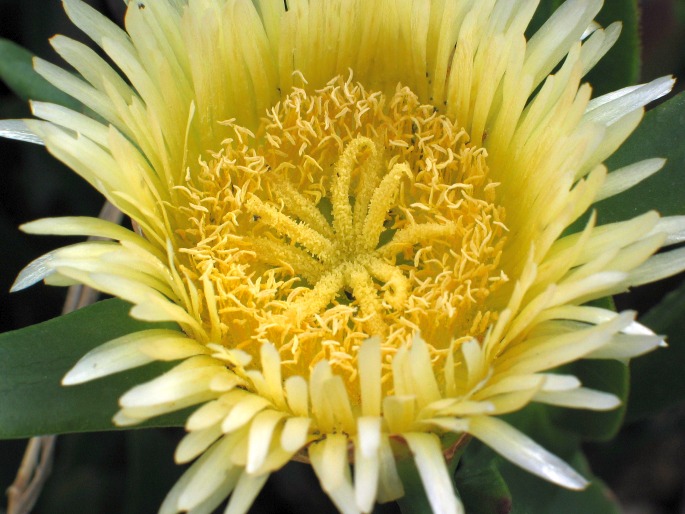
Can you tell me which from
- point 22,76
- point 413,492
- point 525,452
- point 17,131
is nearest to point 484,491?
point 413,492

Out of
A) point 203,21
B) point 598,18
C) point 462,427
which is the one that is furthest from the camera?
point 598,18

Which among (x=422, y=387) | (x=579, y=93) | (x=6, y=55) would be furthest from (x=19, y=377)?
(x=579, y=93)

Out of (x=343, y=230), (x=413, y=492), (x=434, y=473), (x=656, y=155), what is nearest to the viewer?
(x=434, y=473)

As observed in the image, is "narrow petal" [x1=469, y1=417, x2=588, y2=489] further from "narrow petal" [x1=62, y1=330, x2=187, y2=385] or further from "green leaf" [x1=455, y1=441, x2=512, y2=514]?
"narrow petal" [x1=62, y1=330, x2=187, y2=385]

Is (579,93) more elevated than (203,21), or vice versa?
(203,21)

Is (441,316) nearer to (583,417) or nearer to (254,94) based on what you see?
(583,417)

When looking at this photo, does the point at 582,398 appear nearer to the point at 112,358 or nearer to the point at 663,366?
the point at 112,358

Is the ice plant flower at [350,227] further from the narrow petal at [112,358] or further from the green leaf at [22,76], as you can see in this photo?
the green leaf at [22,76]
